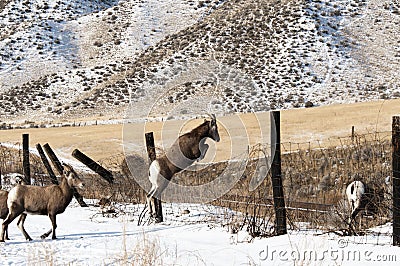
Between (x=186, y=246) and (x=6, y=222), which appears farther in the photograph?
(x=6, y=222)

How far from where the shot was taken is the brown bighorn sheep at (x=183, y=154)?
11953 mm

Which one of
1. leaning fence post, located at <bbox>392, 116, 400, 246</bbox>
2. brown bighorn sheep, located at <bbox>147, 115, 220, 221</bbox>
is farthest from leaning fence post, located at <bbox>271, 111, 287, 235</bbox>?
leaning fence post, located at <bbox>392, 116, 400, 246</bbox>

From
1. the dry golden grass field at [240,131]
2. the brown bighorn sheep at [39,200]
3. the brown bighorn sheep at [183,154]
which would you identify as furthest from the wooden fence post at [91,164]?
the dry golden grass field at [240,131]

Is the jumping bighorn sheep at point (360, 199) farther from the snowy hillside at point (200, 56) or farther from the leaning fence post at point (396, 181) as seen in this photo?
the snowy hillside at point (200, 56)

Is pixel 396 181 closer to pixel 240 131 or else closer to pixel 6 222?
pixel 6 222

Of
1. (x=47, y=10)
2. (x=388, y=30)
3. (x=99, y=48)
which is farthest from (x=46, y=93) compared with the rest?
(x=388, y=30)

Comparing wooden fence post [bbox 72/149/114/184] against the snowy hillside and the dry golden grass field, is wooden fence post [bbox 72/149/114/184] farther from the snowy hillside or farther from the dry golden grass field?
the snowy hillside

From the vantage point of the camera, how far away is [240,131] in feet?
85.7

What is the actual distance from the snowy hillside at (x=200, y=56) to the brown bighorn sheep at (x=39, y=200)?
119 ft

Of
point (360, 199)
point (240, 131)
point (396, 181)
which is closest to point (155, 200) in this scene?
point (360, 199)

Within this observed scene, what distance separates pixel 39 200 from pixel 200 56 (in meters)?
54.2

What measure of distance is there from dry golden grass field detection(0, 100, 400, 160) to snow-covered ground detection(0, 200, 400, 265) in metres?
12.8

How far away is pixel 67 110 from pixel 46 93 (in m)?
7.16

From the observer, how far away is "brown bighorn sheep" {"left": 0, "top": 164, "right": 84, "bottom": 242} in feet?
34.6
